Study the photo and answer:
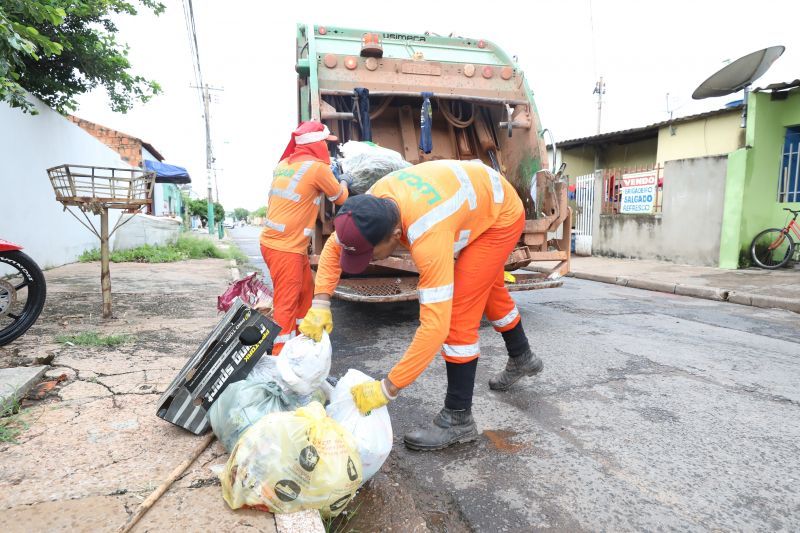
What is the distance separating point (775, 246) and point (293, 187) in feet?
28.6

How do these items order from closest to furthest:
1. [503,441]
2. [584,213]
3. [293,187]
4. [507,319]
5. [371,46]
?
[503,441]
[507,319]
[293,187]
[371,46]
[584,213]

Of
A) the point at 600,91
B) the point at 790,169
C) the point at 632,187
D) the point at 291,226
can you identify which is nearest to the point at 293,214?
the point at 291,226

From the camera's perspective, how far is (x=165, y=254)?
34.4 ft

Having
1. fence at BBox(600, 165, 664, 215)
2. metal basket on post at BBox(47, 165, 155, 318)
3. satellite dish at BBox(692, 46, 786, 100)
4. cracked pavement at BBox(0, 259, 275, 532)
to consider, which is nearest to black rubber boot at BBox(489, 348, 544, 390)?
cracked pavement at BBox(0, 259, 275, 532)

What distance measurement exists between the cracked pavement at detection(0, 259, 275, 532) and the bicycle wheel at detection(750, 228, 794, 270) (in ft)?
29.5

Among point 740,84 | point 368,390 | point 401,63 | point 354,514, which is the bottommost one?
point 354,514

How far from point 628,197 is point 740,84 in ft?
9.98

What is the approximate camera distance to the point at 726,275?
25.8ft

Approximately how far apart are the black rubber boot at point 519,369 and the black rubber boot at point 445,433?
0.62m

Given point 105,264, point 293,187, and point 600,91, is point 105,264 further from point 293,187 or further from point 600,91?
point 600,91

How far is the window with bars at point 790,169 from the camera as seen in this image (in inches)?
328

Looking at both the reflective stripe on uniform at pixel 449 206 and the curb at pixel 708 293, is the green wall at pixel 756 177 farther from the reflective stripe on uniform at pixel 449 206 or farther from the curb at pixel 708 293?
the reflective stripe on uniform at pixel 449 206

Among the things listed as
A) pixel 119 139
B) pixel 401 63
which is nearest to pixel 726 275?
pixel 401 63

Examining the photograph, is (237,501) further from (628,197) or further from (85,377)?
(628,197)
